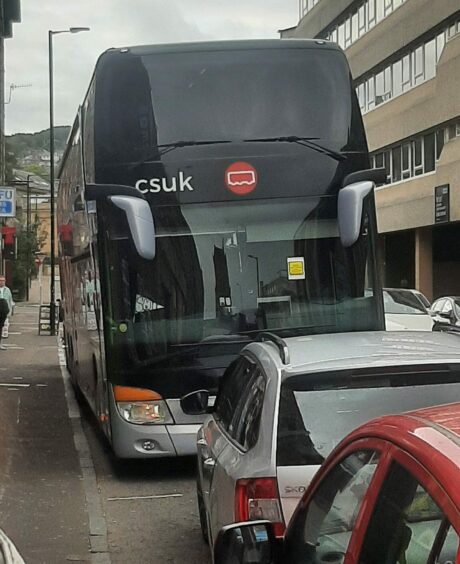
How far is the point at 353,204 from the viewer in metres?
9.70

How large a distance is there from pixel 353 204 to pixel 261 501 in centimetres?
510

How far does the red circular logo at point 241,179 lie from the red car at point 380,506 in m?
6.50

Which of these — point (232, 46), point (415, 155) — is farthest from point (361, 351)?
point (415, 155)

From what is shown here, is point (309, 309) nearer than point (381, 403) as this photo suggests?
No

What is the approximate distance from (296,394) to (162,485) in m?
4.67

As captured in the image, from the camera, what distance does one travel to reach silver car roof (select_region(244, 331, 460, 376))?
5371 mm

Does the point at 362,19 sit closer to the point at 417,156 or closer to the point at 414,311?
the point at 417,156

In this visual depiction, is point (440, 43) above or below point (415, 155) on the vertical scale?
above

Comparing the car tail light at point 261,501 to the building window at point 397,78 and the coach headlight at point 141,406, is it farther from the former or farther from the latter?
the building window at point 397,78

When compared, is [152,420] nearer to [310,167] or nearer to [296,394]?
[310,167]

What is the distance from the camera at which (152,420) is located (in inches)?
378

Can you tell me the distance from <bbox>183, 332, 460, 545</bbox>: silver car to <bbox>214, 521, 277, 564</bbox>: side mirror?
1584 millimetres

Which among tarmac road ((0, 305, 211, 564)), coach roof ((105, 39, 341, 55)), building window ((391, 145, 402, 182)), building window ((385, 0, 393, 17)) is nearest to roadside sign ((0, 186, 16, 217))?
tarmac road ((0, 305, 211, 564))

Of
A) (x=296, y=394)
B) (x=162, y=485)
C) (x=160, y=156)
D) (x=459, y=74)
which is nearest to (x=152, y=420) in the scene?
(x=162, y=485)
